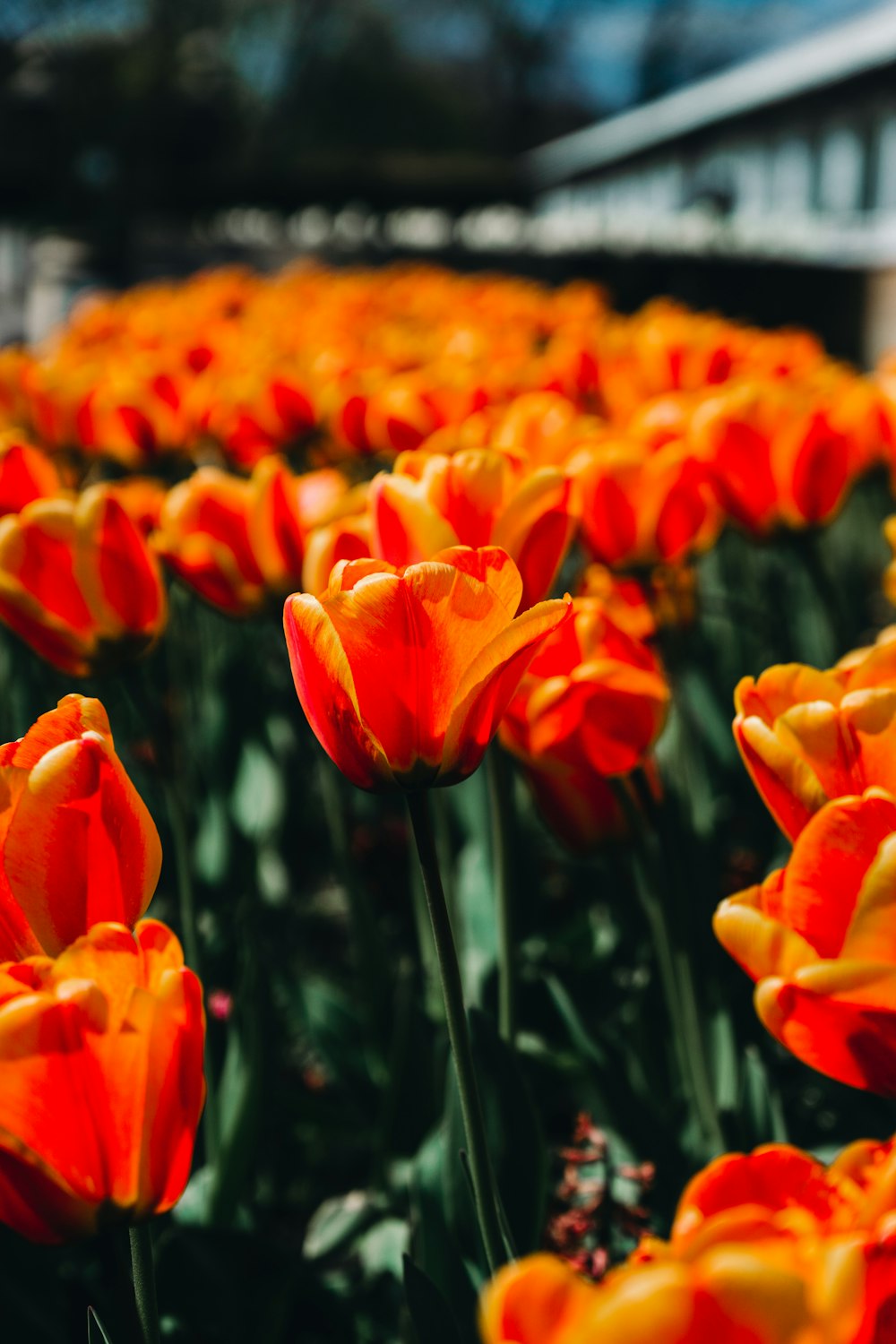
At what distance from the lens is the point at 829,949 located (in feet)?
2.06

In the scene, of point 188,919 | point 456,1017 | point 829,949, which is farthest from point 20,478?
point 829,949

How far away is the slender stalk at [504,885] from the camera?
1.12 meters

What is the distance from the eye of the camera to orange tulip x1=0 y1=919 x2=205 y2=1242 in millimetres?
572

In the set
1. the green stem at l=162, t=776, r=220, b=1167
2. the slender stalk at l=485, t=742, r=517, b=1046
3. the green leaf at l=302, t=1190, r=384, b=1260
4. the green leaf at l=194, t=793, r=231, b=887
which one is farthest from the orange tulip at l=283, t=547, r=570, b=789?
the green leaf at l=194, t=793, r=231, b=887

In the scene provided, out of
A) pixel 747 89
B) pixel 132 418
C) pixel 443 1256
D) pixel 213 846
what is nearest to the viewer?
pixel 443 1256

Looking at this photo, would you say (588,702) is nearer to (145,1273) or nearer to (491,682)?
(491,682)

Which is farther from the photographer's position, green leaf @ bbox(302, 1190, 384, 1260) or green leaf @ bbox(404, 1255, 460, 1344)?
green leaf @ bbox(302, 1190, 384, 1260)

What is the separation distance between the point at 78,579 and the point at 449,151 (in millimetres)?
50008

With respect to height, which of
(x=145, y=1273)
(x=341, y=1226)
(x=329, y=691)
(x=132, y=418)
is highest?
(x=132, y=418)

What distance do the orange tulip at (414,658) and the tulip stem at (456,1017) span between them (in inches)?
1.3

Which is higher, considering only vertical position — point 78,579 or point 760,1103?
point 78,579

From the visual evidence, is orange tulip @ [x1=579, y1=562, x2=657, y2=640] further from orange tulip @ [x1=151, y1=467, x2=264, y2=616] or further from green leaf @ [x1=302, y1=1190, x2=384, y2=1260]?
green leaf @ [x1=302, y1=1190, x2=384, y2=1260]

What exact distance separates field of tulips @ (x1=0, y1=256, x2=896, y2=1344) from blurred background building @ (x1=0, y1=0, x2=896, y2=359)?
6.52 meters

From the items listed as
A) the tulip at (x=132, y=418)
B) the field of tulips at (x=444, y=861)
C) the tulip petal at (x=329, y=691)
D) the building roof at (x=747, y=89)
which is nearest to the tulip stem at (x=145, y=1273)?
the field of tulips at (x=444, y=861)
